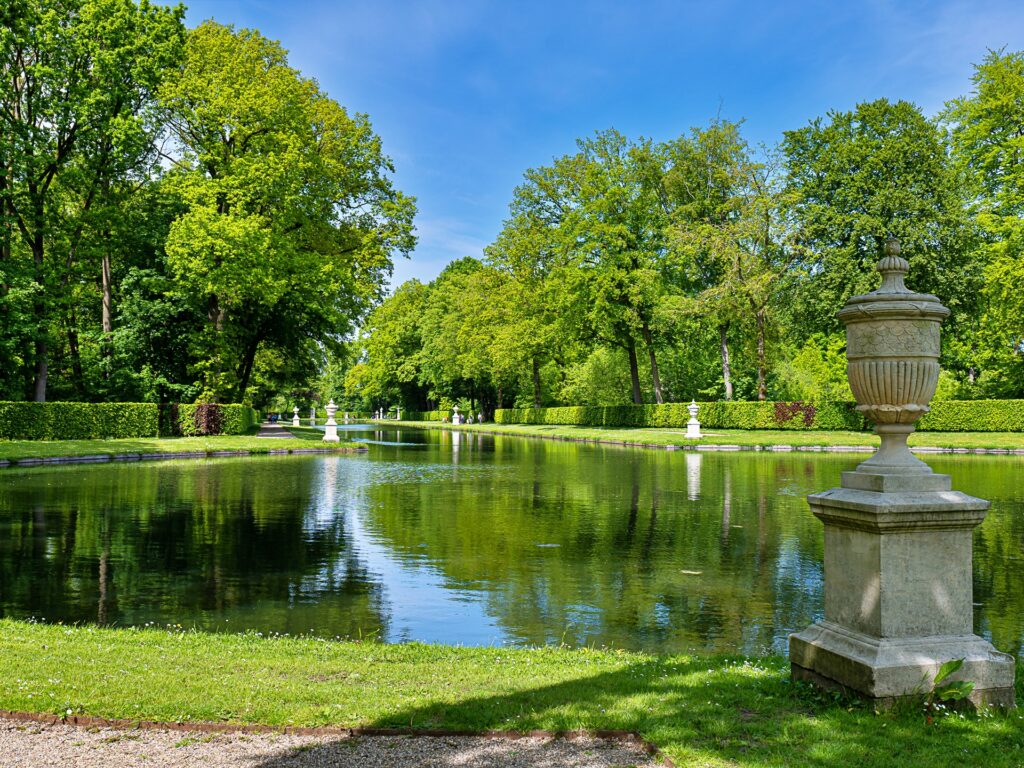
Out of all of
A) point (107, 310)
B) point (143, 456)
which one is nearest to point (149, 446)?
point (143, 456)

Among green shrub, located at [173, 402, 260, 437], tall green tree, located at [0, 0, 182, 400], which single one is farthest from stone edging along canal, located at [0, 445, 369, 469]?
tall green tree, located at [0, 0, 182, 400]

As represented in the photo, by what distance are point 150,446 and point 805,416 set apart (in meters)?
33.2

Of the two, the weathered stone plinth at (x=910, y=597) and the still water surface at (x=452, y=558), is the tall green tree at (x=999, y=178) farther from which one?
the weathered stone plinth at (x=910, y=597)

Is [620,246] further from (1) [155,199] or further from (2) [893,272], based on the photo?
(2) [893,272]

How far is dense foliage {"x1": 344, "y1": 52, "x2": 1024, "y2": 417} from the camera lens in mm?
40562

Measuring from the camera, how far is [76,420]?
30625 mm

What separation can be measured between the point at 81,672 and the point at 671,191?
156ft

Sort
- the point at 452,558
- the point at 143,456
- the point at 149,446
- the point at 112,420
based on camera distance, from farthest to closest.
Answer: the point at 112,420 < the point at 149,446 < the point at 143,456 < the point at 452,558

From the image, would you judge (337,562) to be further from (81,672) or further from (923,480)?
(923,480)

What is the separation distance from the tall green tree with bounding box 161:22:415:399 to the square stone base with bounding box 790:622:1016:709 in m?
31.8

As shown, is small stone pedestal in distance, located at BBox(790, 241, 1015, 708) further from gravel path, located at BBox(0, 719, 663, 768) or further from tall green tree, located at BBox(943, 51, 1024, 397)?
tall green tree, located at BBox(943, 51, 1024, 397)

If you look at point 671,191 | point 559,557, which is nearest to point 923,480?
point 559,557

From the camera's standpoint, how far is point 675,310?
44844 mm

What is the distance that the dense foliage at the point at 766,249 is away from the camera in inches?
1597
